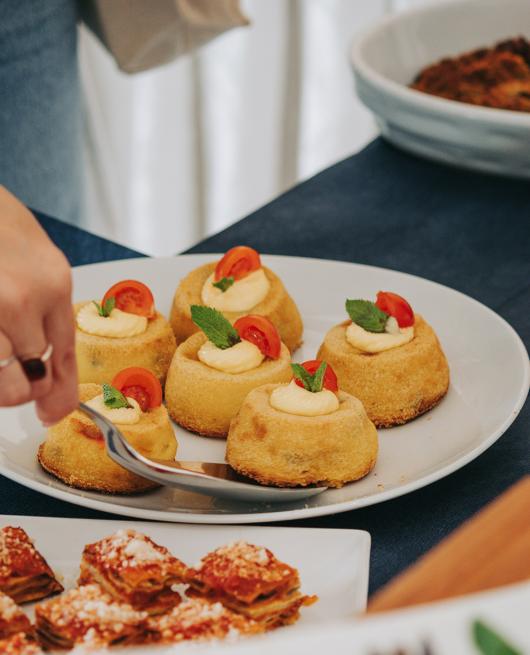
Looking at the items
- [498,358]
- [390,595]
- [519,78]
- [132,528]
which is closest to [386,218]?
[519,78]

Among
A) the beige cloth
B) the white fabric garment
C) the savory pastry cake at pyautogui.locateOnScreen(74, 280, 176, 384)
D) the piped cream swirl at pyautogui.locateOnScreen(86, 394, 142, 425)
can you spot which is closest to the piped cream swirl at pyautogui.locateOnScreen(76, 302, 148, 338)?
the savory pastry cake at pyautogui.locateOnScreen(74, 280, 176, 384)

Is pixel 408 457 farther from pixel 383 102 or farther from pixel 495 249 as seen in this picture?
pixel 383 102

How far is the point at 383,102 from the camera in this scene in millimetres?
1966

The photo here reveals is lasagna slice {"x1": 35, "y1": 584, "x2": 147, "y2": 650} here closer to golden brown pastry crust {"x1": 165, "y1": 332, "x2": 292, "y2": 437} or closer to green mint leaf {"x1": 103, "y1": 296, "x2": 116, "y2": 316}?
golden brown pastry crust {"x1": 165, "y1": 332, "x2": 292, "y2": 437}

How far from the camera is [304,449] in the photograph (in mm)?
1207

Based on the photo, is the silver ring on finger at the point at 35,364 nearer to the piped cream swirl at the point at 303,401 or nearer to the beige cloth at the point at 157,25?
the piped cream swirl at the point at 303,401

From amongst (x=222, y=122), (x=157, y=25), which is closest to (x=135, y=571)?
(x=157, y=25)

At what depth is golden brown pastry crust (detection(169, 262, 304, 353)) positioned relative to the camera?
1.53m

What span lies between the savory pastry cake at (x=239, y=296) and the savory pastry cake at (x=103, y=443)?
0.31m

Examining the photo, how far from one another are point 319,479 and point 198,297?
1.46 feet

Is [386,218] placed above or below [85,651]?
below

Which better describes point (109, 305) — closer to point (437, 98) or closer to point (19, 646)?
point (19, 646)

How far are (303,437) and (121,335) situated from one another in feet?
1.20

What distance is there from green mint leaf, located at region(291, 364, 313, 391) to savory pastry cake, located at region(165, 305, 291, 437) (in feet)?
0.36
